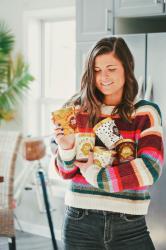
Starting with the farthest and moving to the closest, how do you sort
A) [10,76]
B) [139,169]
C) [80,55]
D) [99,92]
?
[10,76] → [80,55] → [99,92] → [139,169]

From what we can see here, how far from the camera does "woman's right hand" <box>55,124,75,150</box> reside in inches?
66.8

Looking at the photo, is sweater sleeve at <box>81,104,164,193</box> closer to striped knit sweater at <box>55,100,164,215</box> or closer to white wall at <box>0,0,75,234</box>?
striped knit sweater at <box>55,100,164,215</box>

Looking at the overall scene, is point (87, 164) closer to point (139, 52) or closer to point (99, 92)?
point (99, 92)

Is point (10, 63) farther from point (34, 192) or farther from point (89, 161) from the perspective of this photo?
point (89, 161)

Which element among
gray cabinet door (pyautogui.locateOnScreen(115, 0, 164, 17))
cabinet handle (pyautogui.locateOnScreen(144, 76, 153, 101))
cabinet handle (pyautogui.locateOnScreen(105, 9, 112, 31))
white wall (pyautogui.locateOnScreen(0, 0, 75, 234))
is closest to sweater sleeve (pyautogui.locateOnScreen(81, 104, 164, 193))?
cabinet handle (pyautogui.locateOnScreen(144, 76, 153, 101))

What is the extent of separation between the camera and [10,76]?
160 inches

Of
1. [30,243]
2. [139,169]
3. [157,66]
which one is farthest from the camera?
[30,243]

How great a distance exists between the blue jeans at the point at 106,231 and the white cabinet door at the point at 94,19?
1385 millimetres

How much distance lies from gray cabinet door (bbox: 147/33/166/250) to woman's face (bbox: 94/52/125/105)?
0.84 metres

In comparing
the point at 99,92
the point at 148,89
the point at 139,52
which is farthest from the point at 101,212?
the point at 139,52

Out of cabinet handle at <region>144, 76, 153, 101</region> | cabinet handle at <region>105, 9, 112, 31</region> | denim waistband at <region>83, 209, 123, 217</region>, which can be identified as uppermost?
cabinet handle at <region>105, 9, 112, 31</region>

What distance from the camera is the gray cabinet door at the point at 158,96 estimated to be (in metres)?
2.51

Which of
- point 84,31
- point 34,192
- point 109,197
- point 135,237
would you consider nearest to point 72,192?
point 109,197

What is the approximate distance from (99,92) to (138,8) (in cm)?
101
